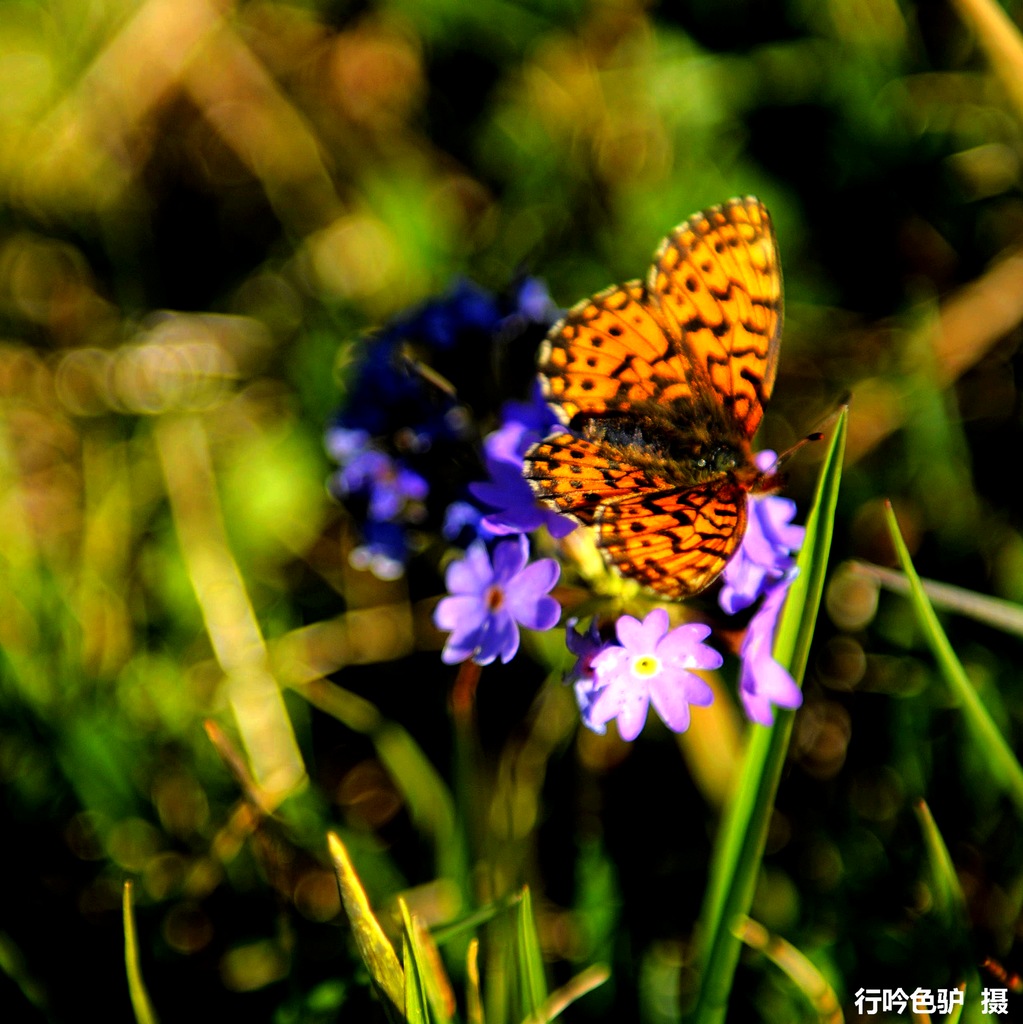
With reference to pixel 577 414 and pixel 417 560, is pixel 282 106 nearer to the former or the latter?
pixel 417 560

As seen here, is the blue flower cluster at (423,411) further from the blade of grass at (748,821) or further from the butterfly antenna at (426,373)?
the blade of grass at (748,821)

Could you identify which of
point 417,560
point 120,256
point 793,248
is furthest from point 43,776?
point 793,248

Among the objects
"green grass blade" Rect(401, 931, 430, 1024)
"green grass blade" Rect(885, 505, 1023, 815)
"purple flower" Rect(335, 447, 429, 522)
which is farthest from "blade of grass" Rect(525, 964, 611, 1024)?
"purple flower" Rect(335, 447, 429, 522)

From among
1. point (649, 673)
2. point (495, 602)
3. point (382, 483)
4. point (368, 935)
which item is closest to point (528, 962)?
point (368, 935)

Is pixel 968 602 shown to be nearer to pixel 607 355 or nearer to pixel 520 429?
pixel 607 355

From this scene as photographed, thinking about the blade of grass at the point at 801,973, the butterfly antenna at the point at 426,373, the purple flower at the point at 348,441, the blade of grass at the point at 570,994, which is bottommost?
the blade of grass at the point at 801,973

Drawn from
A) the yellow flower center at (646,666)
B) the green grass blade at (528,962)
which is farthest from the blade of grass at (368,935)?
the yellow flower center at (646,666)
